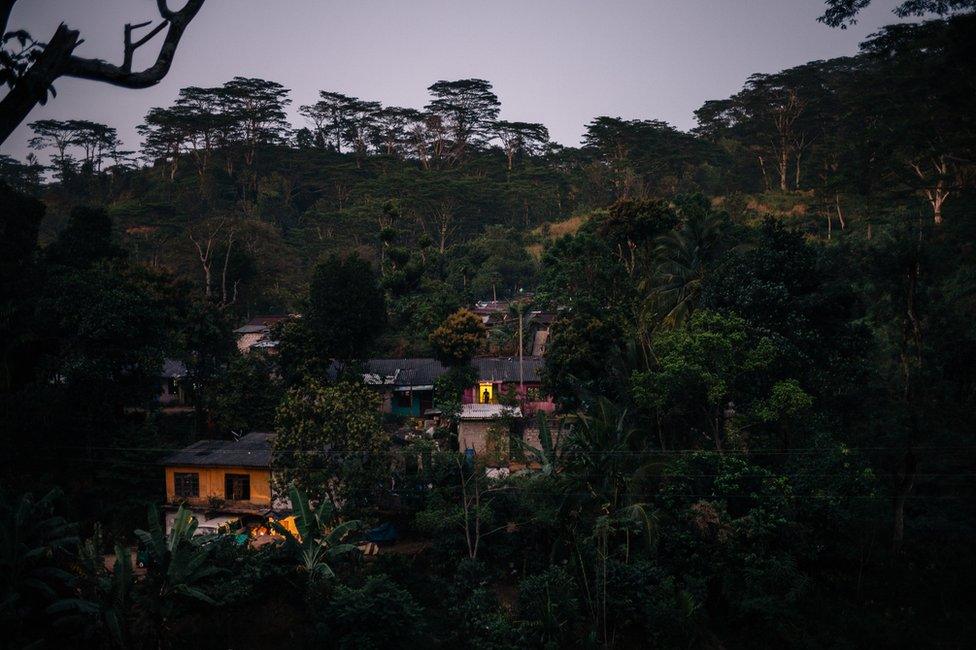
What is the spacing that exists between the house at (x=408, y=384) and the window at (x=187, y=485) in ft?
34.1

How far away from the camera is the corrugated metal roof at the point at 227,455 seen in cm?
2353

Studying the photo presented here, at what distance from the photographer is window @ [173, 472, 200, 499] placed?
24.0 m

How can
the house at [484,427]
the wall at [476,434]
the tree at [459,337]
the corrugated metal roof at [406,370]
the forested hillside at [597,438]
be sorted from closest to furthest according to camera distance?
the forested hillside at [597,438]
the house at [484,427]
the wall at [476,434]
the tree at [459,337]
the corrugated metal roof at [406,370]

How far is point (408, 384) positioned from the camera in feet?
111

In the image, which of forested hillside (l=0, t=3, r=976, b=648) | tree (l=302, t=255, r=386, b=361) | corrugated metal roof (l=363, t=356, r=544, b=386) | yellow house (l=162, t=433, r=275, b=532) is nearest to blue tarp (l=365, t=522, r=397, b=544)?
forested hillside (l=0, t=3, r=976, b=648)

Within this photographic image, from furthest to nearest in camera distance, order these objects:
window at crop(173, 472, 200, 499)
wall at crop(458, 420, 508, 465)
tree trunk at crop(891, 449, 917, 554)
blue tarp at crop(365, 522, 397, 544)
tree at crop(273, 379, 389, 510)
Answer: wall at crop(458, 420, 508, 465), window at crop(173, 472, 200, 499), blue tarp at crop(365, 522, 397, 544), tree at crop(273, 379, 389, 510), tree trunk at crop(891, 449, 917, 554)

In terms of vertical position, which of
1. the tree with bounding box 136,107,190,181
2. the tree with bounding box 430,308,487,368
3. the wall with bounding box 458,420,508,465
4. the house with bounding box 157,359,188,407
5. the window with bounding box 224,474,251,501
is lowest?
the window with bounding box 224,474,251,501

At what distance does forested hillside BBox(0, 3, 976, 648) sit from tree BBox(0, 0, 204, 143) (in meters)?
9.62

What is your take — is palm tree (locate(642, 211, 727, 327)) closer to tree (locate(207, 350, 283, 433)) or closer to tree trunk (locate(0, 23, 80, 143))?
tree (locate(207, 350, 283, 433))

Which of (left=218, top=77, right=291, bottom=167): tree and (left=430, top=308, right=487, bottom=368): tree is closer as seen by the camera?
(left=430, top=308, right=487, bottom=368): tree

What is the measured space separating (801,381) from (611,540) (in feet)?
22.9

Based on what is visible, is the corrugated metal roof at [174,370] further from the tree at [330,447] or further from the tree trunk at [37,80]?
the tree trunk at [37,80]

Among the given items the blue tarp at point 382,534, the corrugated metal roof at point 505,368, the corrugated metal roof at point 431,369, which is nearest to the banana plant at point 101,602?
the blue tarp at point 382,534

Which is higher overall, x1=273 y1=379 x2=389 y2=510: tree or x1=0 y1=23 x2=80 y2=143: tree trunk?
x1=0 y1=23 x2=80 y2=143: tree trunk
